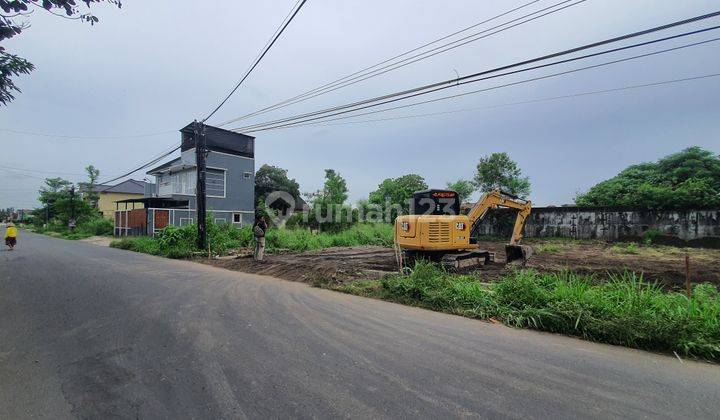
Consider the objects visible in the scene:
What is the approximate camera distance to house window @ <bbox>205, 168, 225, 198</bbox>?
28484 mm

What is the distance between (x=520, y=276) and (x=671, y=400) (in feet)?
9.96

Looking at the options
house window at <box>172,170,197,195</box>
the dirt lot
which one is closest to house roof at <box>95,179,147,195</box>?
house window at <box>172,170,197,195</box>

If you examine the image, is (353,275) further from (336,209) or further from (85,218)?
(85,218)

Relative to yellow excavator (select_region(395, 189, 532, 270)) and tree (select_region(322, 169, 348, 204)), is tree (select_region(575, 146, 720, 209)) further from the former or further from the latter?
tree (select_region(322, 169, 348, 204))

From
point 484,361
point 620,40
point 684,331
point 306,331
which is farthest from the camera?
point 620,40

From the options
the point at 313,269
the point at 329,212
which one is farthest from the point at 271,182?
the point at 313,269

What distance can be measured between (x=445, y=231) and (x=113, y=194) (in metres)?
58.4

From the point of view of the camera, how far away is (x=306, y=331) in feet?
16.4

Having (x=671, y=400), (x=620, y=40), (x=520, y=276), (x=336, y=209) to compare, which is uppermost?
(x=620, y=40)

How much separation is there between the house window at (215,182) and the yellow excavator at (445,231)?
2184 cm

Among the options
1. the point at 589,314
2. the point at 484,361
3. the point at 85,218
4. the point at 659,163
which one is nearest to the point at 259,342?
the point at 484,361

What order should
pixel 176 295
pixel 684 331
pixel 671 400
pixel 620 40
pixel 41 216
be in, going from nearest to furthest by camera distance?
pixel 671 400 → pixel 684 331 → pixel 620 40 → pixel 176 295 → pixel 41 216

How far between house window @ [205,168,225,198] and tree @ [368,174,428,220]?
1333cm

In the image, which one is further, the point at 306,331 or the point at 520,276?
the point at 520,276
